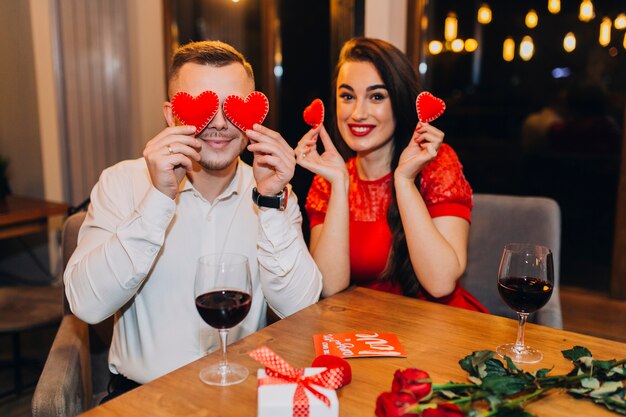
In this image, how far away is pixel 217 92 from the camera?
5.32 ft

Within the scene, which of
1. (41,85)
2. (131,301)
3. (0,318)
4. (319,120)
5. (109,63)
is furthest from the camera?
(109,63)

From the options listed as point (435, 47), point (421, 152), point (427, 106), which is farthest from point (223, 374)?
point (435, 47)

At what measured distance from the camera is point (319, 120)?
1.96 meters

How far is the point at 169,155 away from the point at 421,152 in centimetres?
81

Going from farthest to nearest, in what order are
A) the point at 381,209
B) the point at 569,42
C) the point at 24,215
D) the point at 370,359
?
1. the point at 569,42
2. the point at 24,215
3. the point at 381,209
4. the point at 370,359

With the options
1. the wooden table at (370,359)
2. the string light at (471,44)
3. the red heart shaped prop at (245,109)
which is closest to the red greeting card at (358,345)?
the wooden table at (370,359)

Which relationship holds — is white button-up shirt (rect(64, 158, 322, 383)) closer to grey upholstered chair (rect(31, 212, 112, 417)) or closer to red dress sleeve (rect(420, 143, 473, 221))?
grey upholstered chair (rect(31, 212, 112, 417))

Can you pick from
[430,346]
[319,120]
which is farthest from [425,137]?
[430,346]

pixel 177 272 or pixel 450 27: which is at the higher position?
pixel 450 27

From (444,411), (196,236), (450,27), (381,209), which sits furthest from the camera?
(450,27)

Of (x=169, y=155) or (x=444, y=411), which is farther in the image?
(x=169, y=155)

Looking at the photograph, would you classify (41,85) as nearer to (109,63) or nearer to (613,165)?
(109,63)

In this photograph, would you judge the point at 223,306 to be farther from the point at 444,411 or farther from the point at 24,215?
the point at 24,215

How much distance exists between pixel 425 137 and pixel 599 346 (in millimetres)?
797
